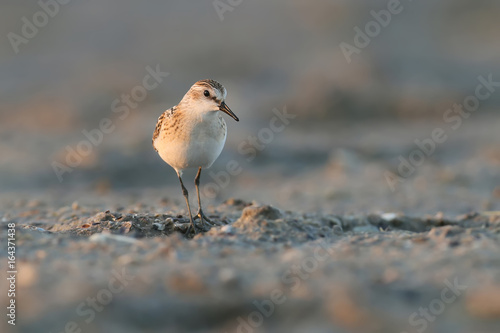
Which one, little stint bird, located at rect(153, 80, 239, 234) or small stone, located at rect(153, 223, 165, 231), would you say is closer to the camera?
→ small stone, located at rect(153, 223, 165, 231)

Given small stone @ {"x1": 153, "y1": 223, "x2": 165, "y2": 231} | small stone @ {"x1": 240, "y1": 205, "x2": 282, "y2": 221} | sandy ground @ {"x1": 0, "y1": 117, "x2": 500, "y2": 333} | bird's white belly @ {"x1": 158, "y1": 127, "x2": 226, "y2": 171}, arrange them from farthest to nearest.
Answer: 1. bird's white belly @ {"x1": 158, "y1": 127, "x2": 226, "y2": 171}
2. small stone @ {"x1": 153, "y1": 223, "x2": 165, "y2": 231}
3. small stone @ {"x1": 240, "y1": 205, "x2": 282, "y2": 221}
4. sandy ground @ {"x1": 0, "y1": 117, "x2": 500, "y2": 333}

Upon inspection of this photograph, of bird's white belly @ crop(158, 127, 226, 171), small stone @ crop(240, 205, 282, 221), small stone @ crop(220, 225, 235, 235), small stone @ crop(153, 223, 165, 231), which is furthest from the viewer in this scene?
bird's white belly @ crop(158, 127, 226, 171)

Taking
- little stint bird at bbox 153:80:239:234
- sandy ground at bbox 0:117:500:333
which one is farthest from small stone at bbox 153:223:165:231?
little stint bird at bbox 153:80:239:234

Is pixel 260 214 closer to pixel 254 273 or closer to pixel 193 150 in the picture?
pixel 193 150

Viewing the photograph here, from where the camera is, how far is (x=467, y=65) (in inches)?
665

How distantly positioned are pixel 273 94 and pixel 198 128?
29.7 ft

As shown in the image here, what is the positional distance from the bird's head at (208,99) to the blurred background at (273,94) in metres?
2.39

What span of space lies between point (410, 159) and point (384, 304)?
22.8 ft

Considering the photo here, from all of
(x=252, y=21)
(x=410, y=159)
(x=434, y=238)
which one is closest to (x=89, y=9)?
(x=252, y=21)

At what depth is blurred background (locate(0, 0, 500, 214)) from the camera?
979cm

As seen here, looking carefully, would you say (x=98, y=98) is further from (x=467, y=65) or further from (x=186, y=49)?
(x=467, y=65)

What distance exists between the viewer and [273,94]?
15086mm

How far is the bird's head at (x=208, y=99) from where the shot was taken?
20.3 ft

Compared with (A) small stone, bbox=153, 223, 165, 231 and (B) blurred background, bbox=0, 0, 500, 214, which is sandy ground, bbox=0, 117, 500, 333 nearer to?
(A) small stone, bbox=153, 223, 165, 231
